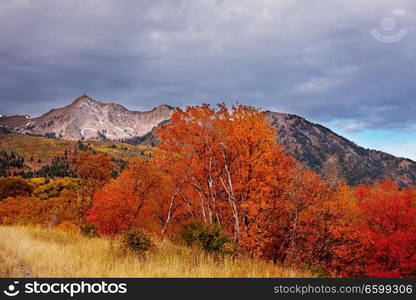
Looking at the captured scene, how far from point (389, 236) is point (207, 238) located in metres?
30.6

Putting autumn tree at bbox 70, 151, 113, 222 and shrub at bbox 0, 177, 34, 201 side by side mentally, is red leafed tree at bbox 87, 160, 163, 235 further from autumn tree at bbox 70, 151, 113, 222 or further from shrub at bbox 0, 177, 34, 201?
shrub at bbox 0, 177, 34, 201

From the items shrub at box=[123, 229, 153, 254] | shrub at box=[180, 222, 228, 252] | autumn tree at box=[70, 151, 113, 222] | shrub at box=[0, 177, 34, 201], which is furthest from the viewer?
shrub at box=[0, 177, 34, 201]

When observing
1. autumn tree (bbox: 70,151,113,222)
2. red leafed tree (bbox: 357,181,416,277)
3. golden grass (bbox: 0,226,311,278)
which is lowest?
red leafed tree (bbox: 357,181,416,277)

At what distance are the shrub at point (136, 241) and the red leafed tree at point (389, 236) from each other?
1040 inches

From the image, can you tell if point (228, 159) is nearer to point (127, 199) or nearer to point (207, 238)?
point (207, 238)

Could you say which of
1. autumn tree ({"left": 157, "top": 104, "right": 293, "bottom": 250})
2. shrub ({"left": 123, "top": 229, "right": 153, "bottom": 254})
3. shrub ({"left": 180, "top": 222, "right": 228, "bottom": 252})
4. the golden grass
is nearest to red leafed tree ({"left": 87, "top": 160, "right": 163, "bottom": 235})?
autumn tree ({"left": 157, "top": 104, "right": 293, "bottom": 250})

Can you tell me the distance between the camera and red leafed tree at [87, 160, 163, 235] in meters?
39.9

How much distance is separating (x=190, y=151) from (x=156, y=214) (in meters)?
23.2

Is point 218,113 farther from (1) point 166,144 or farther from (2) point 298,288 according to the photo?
(2) point 298,288

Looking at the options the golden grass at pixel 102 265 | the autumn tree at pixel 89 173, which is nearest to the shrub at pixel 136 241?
the golden grass at pixel 102 265

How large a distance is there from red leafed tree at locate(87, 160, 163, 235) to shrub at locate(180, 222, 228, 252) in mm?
26533

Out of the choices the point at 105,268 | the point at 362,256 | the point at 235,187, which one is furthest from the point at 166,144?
the point at 362,256

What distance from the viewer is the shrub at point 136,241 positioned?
11.0 metres

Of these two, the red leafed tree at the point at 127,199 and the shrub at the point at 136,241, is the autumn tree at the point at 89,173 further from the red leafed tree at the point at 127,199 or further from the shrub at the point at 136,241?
the shrub at the point at 136,241
